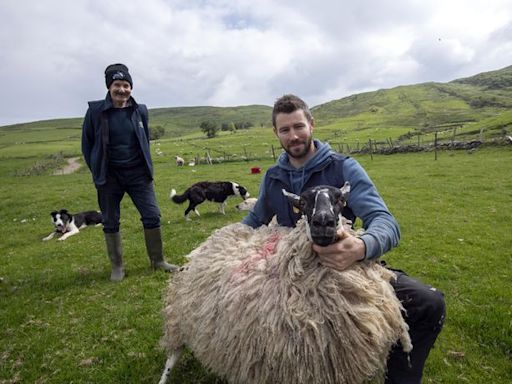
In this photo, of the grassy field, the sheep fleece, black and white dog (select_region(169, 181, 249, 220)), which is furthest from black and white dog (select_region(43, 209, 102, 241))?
the sheep fleece

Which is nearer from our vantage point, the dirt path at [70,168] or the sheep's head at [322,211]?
the sheep's head at [322,211]

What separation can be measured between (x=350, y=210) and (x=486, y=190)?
45.7 feet

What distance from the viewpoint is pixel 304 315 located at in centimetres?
267

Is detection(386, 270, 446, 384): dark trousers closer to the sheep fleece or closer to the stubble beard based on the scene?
the sheep fleece

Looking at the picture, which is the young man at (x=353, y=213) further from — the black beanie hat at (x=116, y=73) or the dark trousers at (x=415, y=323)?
the black beanie hat at (x=116, y=73)

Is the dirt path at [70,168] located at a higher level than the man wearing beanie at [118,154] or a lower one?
lower

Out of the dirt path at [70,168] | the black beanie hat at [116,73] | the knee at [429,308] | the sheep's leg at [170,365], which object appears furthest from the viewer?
the dirt path at [70,168]

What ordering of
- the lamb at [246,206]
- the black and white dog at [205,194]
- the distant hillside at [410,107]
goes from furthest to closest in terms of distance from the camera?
the distant hillside at [410,107], the lamb at [246,206], the black and white dog at [205,194]

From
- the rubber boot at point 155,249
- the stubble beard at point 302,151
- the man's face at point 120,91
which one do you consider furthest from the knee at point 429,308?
the man's face at point 120,91

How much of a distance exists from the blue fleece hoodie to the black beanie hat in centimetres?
361

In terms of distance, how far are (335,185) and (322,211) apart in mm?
912

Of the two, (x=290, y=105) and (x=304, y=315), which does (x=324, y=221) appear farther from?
(x=290, y=105)

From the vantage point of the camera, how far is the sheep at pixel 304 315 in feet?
8.69

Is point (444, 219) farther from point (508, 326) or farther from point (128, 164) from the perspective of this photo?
point (128, 164)
